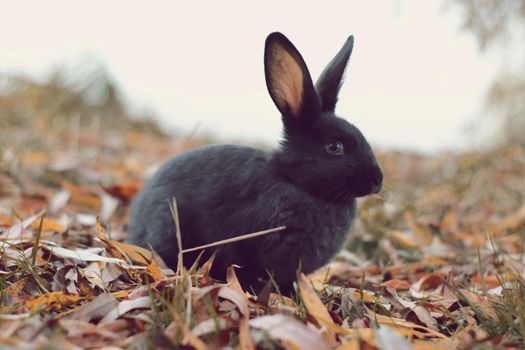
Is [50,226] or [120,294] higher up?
[120,294]

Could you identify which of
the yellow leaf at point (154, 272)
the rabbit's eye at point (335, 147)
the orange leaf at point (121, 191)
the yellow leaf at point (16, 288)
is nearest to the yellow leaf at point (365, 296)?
the rabbit's eye at point (335, 147)

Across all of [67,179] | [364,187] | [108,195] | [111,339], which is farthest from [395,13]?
[111,339]

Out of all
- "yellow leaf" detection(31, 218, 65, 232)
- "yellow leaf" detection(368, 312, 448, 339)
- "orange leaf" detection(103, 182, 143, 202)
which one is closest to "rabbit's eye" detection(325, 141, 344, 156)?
"yellow leaf" detection(368, 312, 448, 339)

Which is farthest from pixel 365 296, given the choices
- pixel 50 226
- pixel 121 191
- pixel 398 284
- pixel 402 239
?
pixel 121 191

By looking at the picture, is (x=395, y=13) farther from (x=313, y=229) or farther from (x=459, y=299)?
(x=459, y=299)

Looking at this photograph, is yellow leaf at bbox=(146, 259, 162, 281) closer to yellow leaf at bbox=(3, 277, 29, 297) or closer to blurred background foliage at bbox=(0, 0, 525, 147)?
yellow leaf at bbox=(3, 277, 29, 297)

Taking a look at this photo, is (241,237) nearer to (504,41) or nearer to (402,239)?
(402,239)

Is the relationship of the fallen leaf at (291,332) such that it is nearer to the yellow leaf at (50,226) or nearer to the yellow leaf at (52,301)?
the yellow leaf at (52,301)
